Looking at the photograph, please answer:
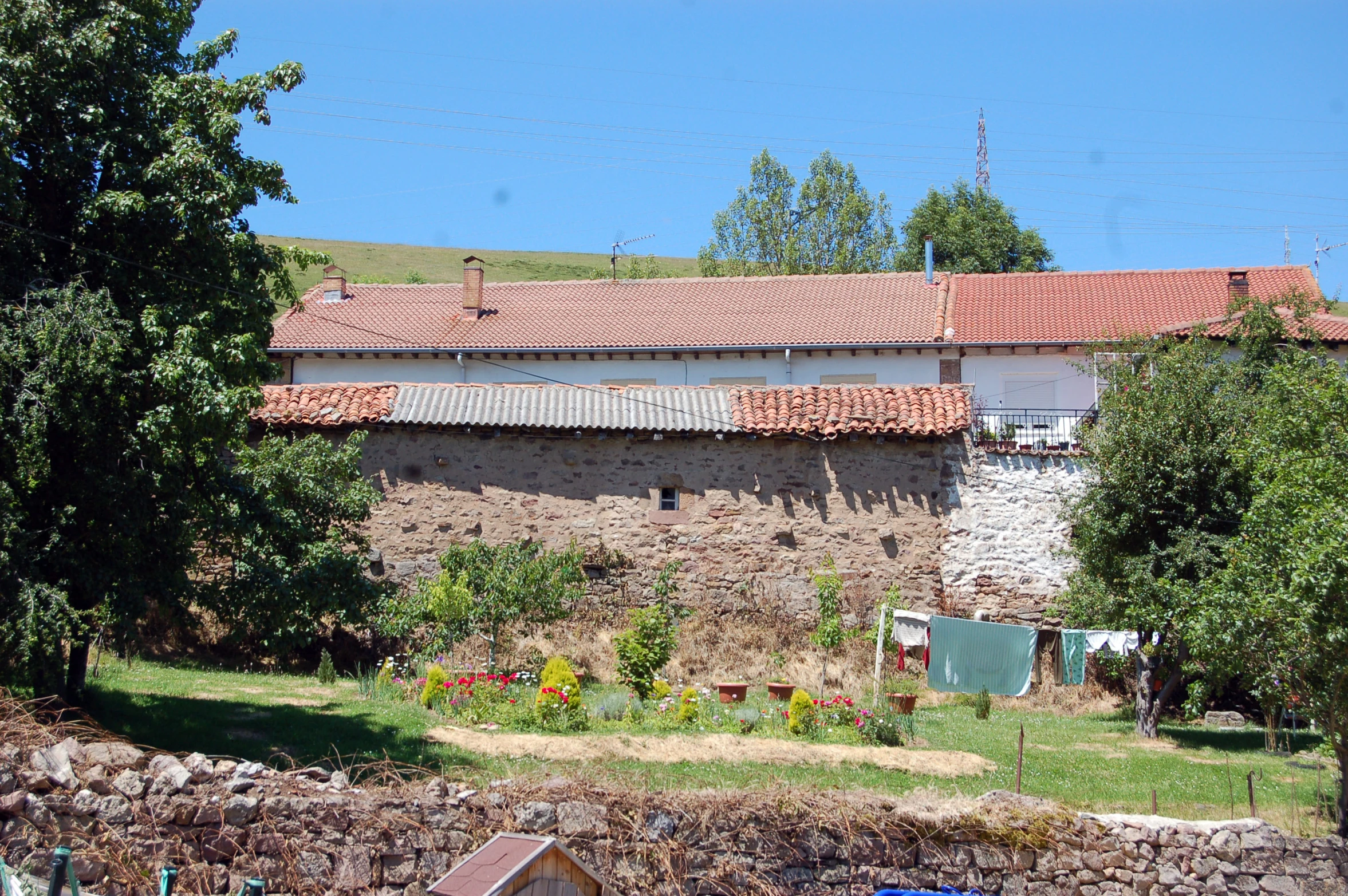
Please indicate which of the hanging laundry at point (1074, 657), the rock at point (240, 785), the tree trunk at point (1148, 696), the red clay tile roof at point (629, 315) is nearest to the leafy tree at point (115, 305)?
the rock at point (240, 785)

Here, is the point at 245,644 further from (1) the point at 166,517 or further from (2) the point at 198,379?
(2) the point at 198,379

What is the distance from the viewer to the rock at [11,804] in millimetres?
6926

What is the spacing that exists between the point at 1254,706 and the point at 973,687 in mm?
3962

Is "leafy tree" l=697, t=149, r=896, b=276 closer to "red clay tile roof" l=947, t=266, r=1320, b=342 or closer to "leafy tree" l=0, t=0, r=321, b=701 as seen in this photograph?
"red clay tile roof" l=947, t=266, r=1320, b=342

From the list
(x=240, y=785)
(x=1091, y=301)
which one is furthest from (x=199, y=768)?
(x=1091, y=301)

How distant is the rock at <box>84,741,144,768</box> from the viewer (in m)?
7.39

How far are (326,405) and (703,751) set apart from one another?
29.9 ft

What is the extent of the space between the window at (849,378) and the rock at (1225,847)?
15.7m

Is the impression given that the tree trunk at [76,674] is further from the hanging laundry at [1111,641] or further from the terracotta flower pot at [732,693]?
the hanging laundry at [1111,641]

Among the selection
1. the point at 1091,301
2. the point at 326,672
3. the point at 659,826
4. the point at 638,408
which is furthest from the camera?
the point at 1091,301

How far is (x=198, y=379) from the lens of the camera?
8.90 meters

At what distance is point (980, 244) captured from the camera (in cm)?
3572

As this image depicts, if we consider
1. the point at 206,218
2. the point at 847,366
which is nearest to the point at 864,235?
the point at 847,366

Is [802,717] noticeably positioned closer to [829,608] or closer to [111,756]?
[829,608]
